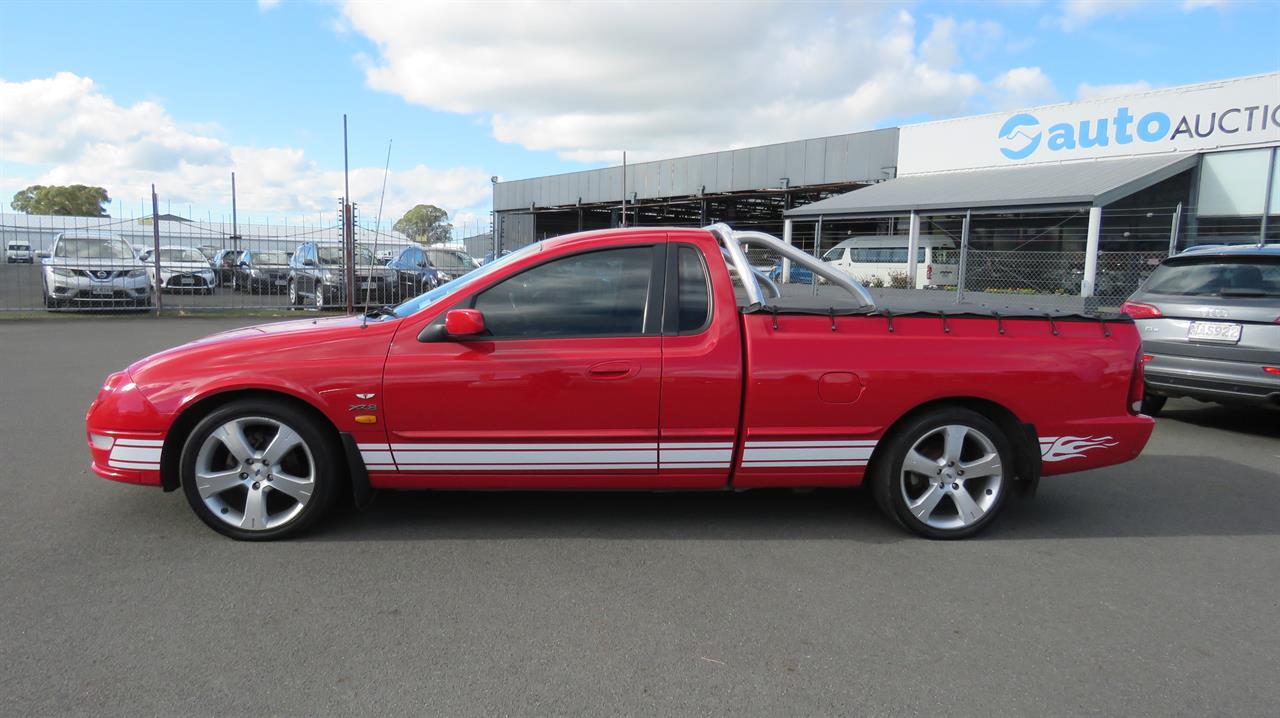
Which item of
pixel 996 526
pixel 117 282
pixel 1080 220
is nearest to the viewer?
pixel 996 526

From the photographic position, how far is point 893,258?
2369 cm

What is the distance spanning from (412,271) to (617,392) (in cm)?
1606

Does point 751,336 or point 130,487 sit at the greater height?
point 751,336

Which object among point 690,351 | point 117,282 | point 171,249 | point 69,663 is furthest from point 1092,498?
point 171,249

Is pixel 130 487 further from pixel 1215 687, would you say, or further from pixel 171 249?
pixel 171 249

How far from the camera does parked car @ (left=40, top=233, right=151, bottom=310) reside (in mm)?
16328

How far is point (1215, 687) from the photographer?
9.30 feet

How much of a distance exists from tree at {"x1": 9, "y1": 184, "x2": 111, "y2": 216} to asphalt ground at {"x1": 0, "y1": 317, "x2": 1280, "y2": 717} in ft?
351

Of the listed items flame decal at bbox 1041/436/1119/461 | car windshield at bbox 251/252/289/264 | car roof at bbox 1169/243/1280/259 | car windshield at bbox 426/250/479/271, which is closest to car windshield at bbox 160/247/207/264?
car windshield at bbox 251/252/289/264

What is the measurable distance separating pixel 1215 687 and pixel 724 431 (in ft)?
7.00

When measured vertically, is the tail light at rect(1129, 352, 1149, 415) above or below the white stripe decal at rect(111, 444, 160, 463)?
above

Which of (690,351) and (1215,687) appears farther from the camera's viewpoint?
(690,351)

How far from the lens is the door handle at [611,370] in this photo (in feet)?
13.0

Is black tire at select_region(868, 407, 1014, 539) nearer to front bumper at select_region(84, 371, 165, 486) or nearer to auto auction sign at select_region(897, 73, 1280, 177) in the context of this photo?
front bumper at select_region(84, 371, 165, 486)
